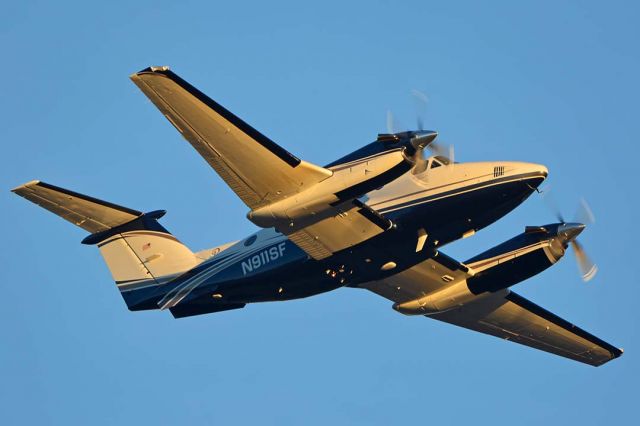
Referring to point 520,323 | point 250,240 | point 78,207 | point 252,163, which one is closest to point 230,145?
point 252,163

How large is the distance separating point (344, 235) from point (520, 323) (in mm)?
8129

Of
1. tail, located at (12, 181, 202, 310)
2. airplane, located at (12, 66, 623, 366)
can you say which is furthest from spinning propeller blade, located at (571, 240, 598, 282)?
tail, located at (12, 181, 202, 310)

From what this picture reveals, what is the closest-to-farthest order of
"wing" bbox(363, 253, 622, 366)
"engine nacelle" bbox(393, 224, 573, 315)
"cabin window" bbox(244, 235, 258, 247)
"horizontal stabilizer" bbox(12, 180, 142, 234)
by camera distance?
1. "horizontal stabilizer" bbox(12, 180, 142, 234)
2. "cabin window" bbox(244, 235, 258, 247)
3. "engine nacelle" bbox(393, 224, 573, 315)
4. "wing" bbox(363, 253, 622, 366)

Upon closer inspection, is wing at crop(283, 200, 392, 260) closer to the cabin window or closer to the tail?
the cabin window

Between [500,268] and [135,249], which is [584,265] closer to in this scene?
[500,268]

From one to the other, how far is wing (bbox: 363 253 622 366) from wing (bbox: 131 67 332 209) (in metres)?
5.85

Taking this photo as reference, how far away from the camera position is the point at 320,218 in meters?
25.2

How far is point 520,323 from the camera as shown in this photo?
3131 cm

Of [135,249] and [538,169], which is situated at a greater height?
[135,249]

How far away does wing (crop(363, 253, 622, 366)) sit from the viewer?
29609mm

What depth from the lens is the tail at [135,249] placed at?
29031mm

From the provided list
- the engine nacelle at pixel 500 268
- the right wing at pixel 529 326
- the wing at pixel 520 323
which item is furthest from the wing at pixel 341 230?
the right wing at pixel 529 326

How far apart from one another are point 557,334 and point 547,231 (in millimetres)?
4415

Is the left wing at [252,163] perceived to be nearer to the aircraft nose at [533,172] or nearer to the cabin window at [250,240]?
the cabin window at [250,240]
